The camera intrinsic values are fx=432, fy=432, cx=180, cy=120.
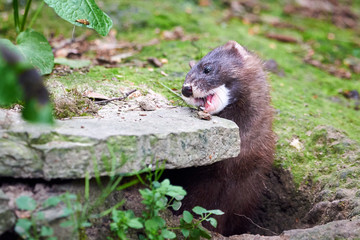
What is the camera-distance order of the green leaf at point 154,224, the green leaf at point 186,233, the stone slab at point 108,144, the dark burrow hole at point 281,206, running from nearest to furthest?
the stone slab at point 108,144 < the green leaf at point 154,224 < the green leaf at point 186,233 < the dark burrow hole at point 281,206

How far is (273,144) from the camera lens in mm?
3816

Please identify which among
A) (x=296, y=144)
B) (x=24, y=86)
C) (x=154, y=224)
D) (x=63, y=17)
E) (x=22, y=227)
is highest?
(x=24, y=86)

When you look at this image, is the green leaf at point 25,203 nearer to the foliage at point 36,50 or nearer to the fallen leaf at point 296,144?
the foliage at point 36,50

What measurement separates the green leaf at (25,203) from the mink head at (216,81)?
167 cm

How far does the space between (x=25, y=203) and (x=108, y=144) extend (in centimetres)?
53

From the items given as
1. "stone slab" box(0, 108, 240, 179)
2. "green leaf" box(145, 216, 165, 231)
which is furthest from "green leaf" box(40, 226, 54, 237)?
"green leaf" box(145, 216, 165, 231)

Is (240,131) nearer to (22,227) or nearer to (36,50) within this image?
(36,50)

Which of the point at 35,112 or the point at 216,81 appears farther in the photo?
the point at 216,81

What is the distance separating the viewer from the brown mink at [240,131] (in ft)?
11.7

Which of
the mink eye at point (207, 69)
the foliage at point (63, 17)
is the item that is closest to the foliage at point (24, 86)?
the foliage at point (63, 17)

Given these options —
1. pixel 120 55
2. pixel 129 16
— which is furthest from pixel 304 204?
pixel 129 16

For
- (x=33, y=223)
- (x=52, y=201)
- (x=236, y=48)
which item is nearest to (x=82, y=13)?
(x=236, y=48)

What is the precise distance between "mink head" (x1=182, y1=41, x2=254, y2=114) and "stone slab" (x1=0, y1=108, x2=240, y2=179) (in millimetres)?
544

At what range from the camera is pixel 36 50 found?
371 cm
